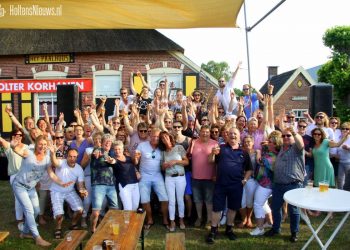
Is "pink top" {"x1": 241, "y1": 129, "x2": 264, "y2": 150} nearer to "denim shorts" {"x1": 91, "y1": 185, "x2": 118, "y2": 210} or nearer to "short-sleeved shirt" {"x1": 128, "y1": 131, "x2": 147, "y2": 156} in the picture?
"short-sleeved shirt" {"x1": 128, "y1": 131, "x2": 147, "y2": 156}

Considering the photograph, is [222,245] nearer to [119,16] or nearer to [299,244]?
[299,244]

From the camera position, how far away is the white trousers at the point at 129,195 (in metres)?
6.14

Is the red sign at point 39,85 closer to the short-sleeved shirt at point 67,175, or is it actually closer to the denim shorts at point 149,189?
the short-sleeved shirt at point 67,175

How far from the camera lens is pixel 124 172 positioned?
613cm

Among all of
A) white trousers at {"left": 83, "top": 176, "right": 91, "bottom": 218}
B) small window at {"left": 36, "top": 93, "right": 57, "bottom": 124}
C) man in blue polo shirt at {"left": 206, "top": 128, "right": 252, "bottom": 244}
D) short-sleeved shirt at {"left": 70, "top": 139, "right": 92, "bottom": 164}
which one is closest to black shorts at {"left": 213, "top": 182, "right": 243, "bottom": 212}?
man in blue polo shirt at {"left": 206, "top": 128, "right": 252, "bottom": 244}

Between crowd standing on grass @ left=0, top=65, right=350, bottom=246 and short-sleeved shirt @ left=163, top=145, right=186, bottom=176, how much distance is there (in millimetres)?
17

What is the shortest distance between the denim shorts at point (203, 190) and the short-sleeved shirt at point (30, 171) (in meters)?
2.50

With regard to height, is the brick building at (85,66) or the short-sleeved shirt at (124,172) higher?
the brick building at (85,66)

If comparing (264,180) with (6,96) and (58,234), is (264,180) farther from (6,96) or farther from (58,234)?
(6,96)

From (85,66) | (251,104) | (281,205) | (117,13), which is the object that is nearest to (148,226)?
(281,205)

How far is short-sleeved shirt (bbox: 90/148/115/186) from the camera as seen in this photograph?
6.06 metres

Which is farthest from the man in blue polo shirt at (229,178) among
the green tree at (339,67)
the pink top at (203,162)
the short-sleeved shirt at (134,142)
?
the green tree at (339,67)

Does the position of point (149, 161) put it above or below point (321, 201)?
above

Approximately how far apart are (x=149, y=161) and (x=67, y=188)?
1.42 meters
